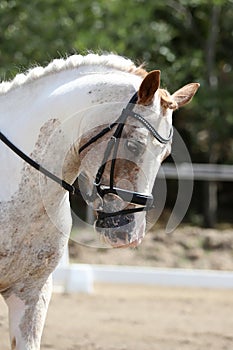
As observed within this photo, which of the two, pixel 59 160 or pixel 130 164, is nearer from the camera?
pixel 130 164

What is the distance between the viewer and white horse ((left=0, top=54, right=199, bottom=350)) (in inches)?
148

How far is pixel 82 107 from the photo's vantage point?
3.95 m

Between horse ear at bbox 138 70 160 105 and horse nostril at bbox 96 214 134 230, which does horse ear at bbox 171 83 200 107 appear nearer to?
horse ear at bbox 138 70 160 105

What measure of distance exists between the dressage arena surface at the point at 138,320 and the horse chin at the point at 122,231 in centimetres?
215

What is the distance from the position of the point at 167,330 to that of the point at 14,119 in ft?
9.70

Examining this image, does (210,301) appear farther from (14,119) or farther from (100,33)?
(100,33)

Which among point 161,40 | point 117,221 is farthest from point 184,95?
point 161,40

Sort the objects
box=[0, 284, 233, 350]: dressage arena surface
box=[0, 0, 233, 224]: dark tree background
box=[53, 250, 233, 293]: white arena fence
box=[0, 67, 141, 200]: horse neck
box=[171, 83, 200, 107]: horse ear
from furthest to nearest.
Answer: box=[0, 0, 233, 224]: dark tree background → box=[53, 250, 233, 293]: white arena fence → box=[0, 284, 233, 350]: dressage arena surface → box=[171, 83, 200, 107]: horse ear → box=[0, 67, 141, 200]: horse neck

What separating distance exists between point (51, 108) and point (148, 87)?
0.51 meters

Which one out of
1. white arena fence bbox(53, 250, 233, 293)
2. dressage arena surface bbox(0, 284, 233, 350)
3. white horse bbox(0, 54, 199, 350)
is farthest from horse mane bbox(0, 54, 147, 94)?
white arena fence bbox(53, 250, 233, 293)

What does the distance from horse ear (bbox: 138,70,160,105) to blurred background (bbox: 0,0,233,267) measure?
27.1ft

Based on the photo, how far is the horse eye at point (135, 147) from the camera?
3746mm

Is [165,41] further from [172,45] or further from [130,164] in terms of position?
[130,164]

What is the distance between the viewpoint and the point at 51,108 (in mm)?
3996
